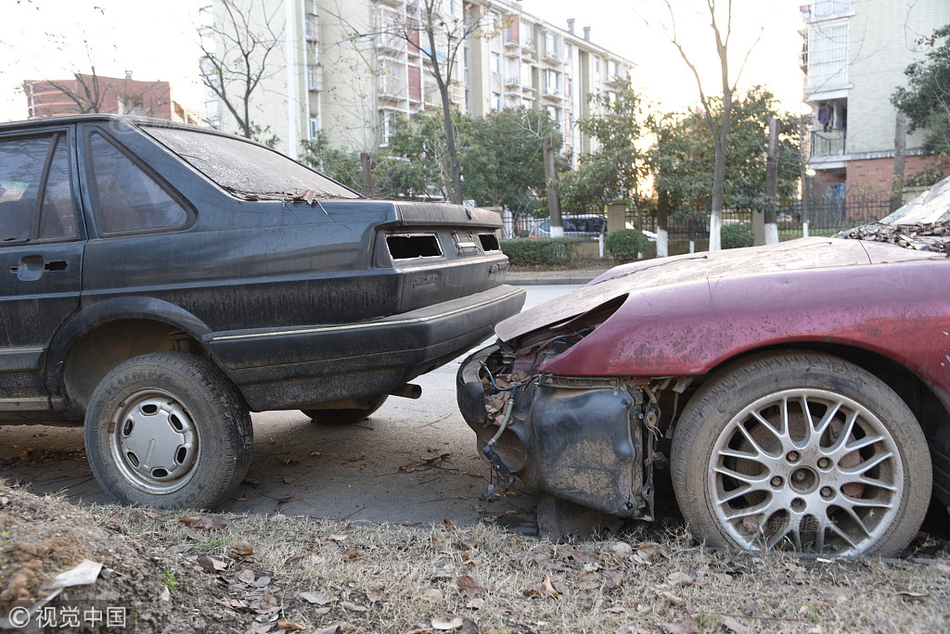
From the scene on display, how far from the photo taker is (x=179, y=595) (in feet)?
7.54

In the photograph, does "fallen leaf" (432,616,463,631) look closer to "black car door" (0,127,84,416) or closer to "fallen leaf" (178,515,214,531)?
"fallen leaf" (178,515,214,531)

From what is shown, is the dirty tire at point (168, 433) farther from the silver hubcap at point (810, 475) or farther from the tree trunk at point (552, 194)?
the tree trunk at point (552, 194)

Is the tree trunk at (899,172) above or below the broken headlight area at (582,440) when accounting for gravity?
above

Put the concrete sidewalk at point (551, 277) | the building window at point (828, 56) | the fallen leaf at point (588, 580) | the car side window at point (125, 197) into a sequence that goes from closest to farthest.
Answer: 1. the fallen leaf at point (588, 580)
2. the car side window at point (125, 197)
3. the concrete sidewalk at point (551, 277)
4. the building window at point (828, 56)

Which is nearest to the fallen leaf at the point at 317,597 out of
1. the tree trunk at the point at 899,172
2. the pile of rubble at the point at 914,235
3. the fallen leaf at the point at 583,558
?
the fallen leaf at the point at 583,558

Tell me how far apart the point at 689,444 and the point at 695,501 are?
219 millimetres

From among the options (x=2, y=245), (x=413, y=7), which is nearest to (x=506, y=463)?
(x=2, y=245)

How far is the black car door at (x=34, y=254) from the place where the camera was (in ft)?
11.8

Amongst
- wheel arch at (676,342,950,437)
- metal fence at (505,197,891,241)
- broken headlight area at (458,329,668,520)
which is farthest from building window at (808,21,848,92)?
broken headlight area at (458,329,668,520)

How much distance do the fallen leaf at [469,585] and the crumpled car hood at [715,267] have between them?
3.64ft

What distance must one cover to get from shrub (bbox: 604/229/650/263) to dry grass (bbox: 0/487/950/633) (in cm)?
1872

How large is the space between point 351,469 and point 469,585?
1884 millimetres

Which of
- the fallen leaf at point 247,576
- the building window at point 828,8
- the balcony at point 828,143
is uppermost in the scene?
the building window at point 828,8

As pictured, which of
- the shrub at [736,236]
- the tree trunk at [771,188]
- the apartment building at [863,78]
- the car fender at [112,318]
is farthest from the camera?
the apartment building at [863,78]
